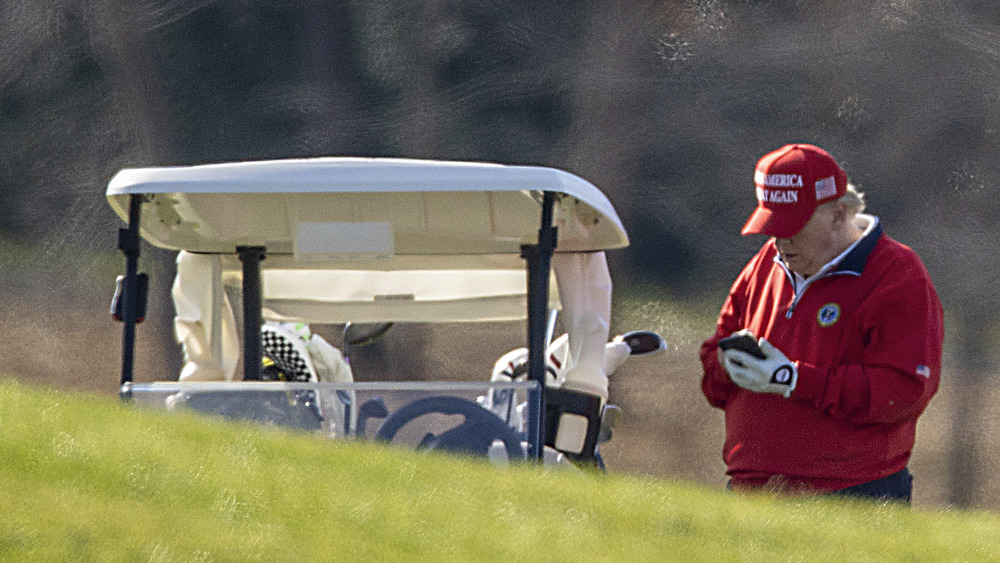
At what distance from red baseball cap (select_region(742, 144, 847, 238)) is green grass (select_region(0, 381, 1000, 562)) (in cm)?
70

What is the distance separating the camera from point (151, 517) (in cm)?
188

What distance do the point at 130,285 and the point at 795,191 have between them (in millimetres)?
2011

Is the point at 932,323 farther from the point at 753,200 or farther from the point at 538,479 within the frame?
the point at 753,200

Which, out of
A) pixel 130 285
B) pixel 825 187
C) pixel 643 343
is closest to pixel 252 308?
pixel 130 285

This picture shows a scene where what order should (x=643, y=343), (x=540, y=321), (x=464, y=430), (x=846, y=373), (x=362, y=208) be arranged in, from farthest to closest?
(x=643, y=343)
(x=362, y=208)
(x=540, y=321)
(x=464, y=430)
(x=846, y=373)

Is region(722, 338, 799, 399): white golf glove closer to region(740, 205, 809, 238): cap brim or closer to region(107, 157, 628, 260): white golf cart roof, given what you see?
region(740, 205, 809, 238): cap brim

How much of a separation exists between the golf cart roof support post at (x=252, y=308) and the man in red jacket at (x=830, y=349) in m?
2.23

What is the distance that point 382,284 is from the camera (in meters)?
5.80

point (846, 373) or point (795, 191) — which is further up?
point (795, 191)

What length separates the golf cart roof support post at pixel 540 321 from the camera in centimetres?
378

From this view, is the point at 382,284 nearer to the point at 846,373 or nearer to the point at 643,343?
the point at 643,343

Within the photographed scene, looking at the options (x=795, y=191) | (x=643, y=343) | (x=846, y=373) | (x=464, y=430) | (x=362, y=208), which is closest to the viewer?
(x=846, y=373)

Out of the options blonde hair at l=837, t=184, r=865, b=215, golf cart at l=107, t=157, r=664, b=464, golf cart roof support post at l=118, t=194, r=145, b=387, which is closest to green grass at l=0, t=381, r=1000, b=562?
blonde hair at l=837, t=184, r=865, b=215

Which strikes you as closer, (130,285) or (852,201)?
(852,201)
